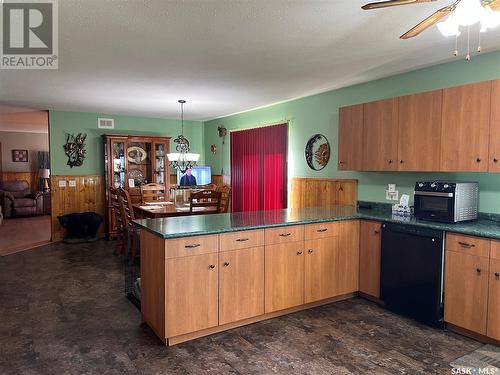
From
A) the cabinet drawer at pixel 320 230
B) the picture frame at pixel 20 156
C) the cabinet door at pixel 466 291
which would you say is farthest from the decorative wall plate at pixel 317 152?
the picture frame at pixel 20 156

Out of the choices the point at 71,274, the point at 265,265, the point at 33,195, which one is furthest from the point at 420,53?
the point at 33,195

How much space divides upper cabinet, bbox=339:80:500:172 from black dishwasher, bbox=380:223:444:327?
65 centimetres

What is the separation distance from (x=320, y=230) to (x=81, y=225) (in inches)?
184

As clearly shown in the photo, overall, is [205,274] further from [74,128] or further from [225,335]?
[74,128]

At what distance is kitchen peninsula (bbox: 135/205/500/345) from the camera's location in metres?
2.63

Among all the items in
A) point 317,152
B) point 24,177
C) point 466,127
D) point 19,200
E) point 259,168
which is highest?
point 466,127

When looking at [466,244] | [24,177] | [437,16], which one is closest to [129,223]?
[466,244]

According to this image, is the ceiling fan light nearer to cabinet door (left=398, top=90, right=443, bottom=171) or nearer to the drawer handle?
cabinet door (left=398, top=90, right=443, bottom=171)

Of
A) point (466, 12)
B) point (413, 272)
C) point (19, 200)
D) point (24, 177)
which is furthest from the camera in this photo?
point (24, 177)

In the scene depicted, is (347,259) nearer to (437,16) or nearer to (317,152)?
(317,152)

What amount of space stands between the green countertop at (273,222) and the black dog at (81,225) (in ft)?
12.0

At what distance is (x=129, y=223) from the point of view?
455 cm

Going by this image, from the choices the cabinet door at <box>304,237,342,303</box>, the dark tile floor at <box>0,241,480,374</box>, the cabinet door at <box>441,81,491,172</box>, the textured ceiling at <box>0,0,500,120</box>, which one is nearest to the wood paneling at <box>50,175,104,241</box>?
the textured ceiling at <box>0,0,500,120</box>

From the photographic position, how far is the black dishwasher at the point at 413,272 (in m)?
2.91
